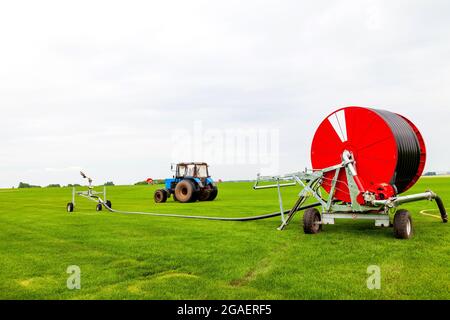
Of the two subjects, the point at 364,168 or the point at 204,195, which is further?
the point at 204,195

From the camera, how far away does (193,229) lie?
12117 millimetres

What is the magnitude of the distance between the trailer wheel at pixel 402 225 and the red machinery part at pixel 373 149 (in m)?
0.61

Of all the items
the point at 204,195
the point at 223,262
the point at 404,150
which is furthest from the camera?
the point at 204,195

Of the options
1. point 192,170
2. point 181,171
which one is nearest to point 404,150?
point 192,170

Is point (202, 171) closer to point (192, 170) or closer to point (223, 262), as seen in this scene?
point (192, 170)

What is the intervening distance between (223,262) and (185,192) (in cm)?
1695

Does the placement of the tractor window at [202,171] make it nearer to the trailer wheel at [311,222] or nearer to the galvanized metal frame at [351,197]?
the galvanized metal frame at [351,197]

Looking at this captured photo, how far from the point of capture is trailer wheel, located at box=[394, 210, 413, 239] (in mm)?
9969

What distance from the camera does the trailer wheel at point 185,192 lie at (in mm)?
24062

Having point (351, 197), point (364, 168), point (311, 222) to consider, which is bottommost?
point (311, 222)

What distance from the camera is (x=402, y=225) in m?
9.97
